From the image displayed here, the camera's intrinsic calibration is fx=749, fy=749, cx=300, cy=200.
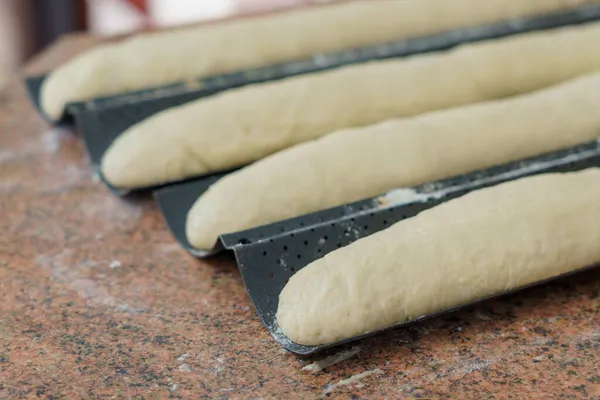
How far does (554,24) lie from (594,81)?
599mm

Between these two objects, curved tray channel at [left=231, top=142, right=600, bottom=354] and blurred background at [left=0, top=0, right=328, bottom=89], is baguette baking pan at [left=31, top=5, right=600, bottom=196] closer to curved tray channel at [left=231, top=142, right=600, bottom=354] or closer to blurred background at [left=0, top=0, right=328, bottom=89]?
curved tray channel at [left=231, top=142, right=600, bottom=354]

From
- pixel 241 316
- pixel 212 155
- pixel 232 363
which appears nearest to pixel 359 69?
pixel 212 155

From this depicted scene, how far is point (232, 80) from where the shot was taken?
220 centimetres

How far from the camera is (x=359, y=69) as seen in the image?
6.74ft

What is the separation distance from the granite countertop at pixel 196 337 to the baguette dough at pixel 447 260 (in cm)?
7

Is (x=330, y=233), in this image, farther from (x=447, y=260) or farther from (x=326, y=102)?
(x=326, y=102)

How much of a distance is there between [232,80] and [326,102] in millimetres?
387

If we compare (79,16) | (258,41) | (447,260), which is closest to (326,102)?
(258,41)

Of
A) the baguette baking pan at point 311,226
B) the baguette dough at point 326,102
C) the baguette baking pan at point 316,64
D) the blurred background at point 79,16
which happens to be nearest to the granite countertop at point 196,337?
the baguette baking pan at point 311,226

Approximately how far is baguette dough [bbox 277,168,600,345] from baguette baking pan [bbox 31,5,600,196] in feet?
2.11

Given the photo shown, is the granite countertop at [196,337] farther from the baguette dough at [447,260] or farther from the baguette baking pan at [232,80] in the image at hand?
the baguette baking pan at [232,80]

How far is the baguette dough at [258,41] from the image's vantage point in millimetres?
2164

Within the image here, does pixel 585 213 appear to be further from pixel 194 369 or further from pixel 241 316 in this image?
pixel 194 369

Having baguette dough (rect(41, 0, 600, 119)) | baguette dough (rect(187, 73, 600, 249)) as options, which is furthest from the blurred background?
baguette dough (rect(187, 73, 600, 249))
